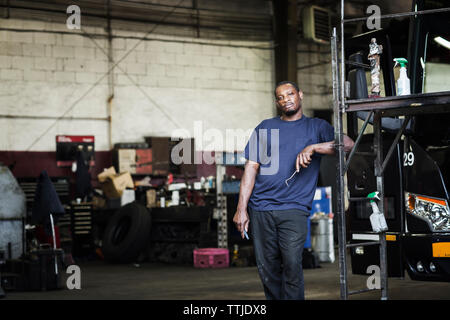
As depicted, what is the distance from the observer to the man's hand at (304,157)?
4.61 meters

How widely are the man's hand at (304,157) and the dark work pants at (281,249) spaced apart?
0.32m

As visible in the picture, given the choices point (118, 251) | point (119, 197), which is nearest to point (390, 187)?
point (118, 251)

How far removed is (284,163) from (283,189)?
0.18m

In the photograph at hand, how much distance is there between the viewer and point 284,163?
4.80 meters

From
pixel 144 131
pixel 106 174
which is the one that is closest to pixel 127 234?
pixel 106 174

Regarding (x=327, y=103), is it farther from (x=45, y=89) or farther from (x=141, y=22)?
(x=45, y=89)

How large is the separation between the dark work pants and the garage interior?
12.1 ft

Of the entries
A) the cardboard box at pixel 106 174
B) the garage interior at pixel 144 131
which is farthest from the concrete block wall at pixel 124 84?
the cardboard box at pixel 106 174

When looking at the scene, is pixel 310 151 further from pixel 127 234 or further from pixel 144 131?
pixel 144 131

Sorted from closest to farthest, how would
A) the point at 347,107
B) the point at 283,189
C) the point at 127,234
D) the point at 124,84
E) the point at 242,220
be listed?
the point at 283,189 → the point at 242,220 → the point at 347,107 → the point at 127,234 → the point at 124,84

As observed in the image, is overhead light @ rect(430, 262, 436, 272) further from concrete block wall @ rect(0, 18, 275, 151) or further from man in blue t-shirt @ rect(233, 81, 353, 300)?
concrete block wall @ rect(0, 18, 275, 151)

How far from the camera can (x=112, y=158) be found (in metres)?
15.4
